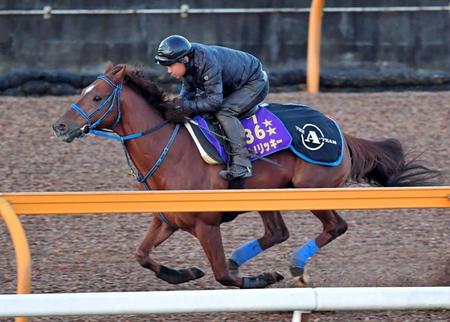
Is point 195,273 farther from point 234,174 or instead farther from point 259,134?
point 259,134

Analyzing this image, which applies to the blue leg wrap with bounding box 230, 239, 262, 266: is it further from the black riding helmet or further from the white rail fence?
the white rail fence

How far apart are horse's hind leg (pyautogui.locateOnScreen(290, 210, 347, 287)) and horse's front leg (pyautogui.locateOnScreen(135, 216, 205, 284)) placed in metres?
0.64

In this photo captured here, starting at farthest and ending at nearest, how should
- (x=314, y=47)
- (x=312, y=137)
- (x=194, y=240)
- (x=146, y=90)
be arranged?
(x=314, y=47), (x=194, y=240), (x=312, y=137), (x=146, y=90)

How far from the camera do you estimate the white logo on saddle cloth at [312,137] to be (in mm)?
7059

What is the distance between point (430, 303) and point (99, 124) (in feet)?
8.85

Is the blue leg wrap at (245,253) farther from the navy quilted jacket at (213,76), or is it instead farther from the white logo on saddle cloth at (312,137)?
the navy quilted jacket at (213,76)

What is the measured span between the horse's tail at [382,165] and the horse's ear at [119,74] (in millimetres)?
1746

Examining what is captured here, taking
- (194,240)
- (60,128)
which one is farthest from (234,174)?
(194,240)

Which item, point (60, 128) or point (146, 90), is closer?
point (60, 128)

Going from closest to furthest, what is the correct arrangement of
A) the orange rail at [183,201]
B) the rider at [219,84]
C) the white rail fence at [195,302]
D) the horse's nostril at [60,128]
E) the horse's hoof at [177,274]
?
the white rail fence at [195,302] → the orange rail at [183,201] → the horse's nostril at [60,128] → the rider at [219,84] → the horse's hoof at [177,274]

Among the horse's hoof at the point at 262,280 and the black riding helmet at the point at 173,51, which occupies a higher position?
the black riding helmet at the point at 173,51

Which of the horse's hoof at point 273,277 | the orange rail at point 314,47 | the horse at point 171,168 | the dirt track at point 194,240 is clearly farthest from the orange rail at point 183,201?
the orange rail at point 314,47

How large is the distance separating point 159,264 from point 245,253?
23.7 inches

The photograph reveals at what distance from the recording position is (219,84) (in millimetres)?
6754
